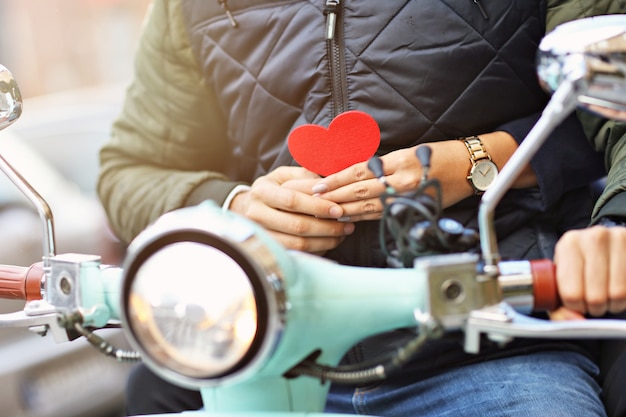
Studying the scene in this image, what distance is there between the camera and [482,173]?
1.08 m

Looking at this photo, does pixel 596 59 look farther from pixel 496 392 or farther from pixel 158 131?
pixel 158 131

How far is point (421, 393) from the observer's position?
110 cm

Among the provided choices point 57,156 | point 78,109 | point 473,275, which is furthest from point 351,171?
point 78,109

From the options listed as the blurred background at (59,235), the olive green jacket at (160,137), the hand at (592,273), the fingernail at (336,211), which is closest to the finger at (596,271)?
the hand at (592,273)

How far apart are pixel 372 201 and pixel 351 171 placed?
0.17 ft

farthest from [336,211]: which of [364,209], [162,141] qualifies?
[162,141]

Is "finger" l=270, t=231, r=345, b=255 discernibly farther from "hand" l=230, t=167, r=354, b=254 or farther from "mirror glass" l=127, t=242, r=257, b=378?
"mirror glass" l=127, t=242, r=257, b=378

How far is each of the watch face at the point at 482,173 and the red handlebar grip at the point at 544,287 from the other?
1.21ft

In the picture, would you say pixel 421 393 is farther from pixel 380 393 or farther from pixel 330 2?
pixel 330 2

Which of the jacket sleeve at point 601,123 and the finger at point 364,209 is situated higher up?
the jacket sleeve at point 601,123

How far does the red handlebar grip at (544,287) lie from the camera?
0.71 metres

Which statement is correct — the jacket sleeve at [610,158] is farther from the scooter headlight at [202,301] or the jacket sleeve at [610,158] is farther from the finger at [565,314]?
the scooter headlight at [202,301]

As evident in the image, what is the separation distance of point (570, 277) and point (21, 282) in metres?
0.61

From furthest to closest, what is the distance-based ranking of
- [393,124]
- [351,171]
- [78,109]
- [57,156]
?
[78,109], [57,156], [393,124], [351,171]
